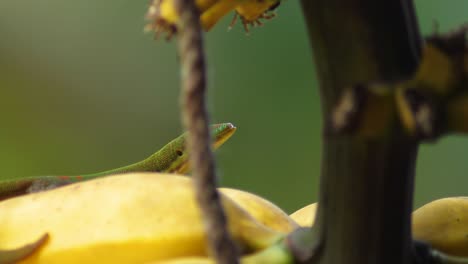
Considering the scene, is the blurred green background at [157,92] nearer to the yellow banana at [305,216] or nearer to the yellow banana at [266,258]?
the yellow banana at [305,216]

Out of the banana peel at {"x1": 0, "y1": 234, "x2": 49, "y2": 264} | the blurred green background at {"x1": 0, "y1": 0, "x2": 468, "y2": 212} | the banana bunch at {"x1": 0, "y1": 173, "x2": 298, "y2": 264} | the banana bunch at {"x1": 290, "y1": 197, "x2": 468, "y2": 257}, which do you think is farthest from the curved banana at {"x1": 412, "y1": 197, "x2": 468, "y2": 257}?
the blurred green background at {"x1": 0, "y1": 0, "x2": 468, "y2": 212}

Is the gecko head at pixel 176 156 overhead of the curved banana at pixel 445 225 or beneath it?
beneath

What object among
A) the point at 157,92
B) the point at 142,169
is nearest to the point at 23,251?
the point at 142,169

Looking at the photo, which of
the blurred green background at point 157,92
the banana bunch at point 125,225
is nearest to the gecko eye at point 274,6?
the banana bunch at point 125,225

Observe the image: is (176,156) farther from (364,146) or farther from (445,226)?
(364,146)

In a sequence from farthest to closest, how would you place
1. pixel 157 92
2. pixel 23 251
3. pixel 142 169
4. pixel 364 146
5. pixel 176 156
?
pixel 157 92
pixel 176 156
pixel 142 169
pixel 23 251
pixel 364 146

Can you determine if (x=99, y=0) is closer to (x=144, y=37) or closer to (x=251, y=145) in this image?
(x=144, y=37)
